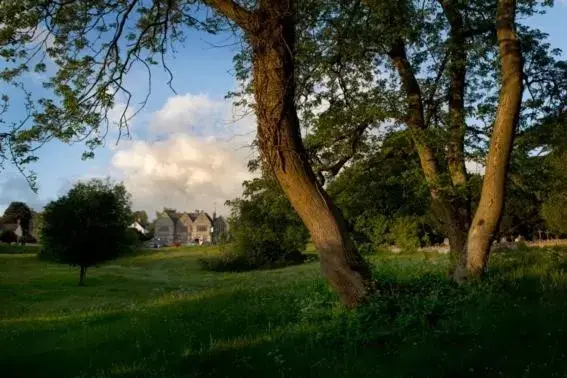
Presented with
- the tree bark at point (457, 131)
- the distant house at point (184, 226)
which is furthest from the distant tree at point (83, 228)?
the distant house at point (184, 226)

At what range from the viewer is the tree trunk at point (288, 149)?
9086 mm

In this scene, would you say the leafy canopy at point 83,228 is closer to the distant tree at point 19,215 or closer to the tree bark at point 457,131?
the tree bark at point 457,131

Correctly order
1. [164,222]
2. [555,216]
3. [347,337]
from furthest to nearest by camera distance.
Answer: [164,222], [555,216], [347,337]

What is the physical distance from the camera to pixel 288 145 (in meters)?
9.22

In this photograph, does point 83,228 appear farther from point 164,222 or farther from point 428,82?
point 164,222

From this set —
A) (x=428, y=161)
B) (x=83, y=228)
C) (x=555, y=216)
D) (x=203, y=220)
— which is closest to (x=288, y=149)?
(x=428, y=161)

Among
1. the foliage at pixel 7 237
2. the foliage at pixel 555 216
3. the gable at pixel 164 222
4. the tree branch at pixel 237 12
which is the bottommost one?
the foliage at pixel 555 216

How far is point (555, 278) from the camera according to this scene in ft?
29.3

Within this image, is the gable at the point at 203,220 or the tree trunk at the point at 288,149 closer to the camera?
the tree trunk at the point at 288,149

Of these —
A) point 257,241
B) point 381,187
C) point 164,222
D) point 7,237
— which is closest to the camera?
point 381,187

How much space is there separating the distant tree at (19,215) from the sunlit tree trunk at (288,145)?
13425 cm

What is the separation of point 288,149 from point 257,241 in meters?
51.2

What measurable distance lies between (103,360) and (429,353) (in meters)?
5.22

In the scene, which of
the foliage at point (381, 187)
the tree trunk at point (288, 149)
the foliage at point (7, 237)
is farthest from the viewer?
the foliage at point (7, 237)
